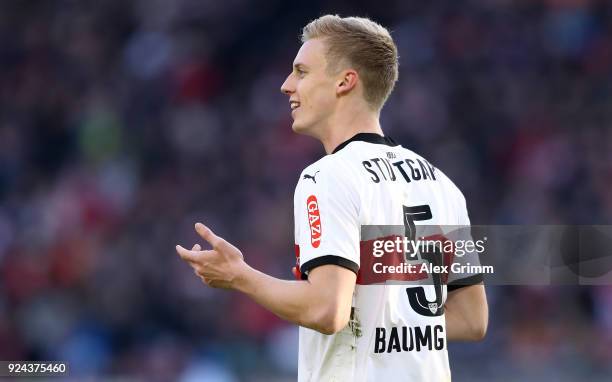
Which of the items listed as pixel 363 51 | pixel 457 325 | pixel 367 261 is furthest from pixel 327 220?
pixel 457 325

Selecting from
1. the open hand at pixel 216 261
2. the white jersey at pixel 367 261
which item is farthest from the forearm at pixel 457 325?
the open hand at pixel 216 261

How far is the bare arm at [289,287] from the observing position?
2.65 m

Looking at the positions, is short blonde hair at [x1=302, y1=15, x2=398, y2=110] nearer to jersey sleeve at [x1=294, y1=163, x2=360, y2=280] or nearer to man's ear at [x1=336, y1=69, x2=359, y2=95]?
man's ear at [x1=336, y1=69, x2=359, y2=95]

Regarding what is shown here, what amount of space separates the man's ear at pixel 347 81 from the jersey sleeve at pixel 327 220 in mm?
325

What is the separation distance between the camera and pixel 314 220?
279 centimetres

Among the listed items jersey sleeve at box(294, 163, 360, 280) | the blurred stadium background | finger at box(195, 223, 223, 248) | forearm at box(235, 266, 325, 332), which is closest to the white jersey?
jersey sleeve at box(294, 163, 360, 280)

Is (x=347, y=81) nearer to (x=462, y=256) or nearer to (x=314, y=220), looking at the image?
(x=314, y=220)

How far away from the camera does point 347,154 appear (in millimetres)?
2939

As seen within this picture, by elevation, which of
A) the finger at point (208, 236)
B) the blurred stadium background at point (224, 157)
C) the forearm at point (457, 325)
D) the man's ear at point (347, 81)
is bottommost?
the forearm at point (457, 325)

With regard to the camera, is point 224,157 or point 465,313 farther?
point 224,157

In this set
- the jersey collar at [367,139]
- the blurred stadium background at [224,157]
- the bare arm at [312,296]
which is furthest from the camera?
the blurred stadium background at [224,157]

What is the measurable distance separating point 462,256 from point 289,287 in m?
0.72

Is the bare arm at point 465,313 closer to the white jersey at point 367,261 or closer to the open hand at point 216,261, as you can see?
the white jersey at point 367,261

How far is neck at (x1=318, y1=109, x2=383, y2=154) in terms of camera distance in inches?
121
